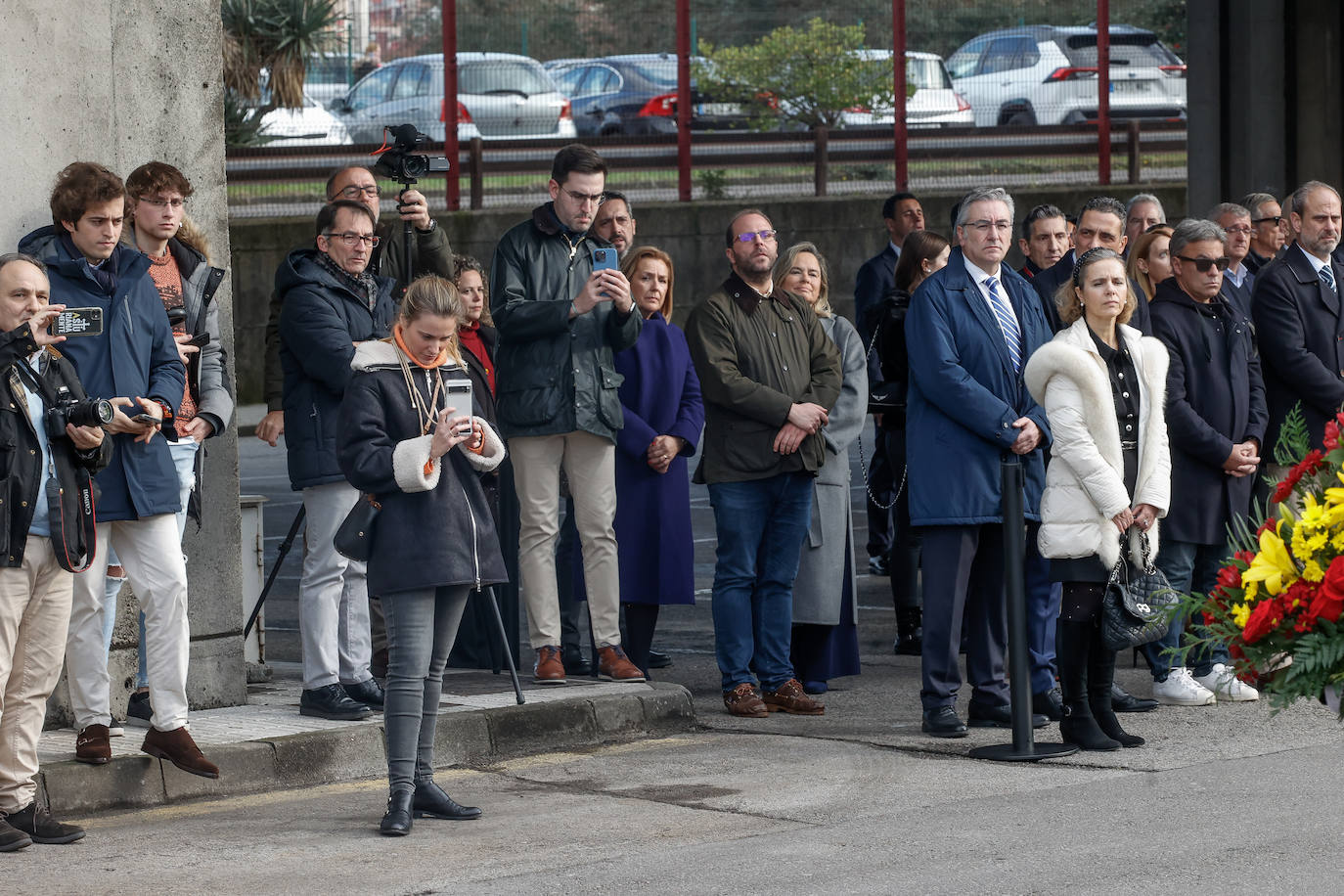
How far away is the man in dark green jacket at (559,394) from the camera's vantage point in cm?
894

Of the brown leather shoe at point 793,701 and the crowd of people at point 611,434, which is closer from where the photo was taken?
the crowd of people at point 611,434

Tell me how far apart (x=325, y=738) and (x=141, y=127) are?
2.56 metres

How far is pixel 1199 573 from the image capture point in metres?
9.47

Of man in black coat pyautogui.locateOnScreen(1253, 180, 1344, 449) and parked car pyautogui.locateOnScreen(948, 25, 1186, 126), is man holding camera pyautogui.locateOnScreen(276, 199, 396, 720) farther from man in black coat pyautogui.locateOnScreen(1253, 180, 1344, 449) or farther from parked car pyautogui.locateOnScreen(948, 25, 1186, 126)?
parked car pyautogui.locateOnScreen(948, 25, 1186, 126)

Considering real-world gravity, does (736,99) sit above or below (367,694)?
above

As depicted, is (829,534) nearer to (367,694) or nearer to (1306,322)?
(367,694)

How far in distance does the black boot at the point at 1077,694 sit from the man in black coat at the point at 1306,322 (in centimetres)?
222

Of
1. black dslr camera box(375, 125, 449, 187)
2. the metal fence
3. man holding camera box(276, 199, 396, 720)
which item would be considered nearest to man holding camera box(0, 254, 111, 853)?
man holding camera box(276, 199, 396, 720)

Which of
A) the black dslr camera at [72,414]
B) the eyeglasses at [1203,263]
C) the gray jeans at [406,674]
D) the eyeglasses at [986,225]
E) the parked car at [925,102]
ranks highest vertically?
the parked car at [925,102]

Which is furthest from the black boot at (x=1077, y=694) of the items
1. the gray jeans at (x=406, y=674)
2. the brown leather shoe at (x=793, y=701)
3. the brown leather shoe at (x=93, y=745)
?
the brown leather shoe at (x=93, y=745)

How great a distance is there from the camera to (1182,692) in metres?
9.06

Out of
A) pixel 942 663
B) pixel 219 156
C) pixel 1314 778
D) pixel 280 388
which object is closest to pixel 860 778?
pixel 942 663

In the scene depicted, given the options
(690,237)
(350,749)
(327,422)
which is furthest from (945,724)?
(690,237)

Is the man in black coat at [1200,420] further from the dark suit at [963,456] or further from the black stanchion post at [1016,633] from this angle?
the black stanchion post at [1016,633]
